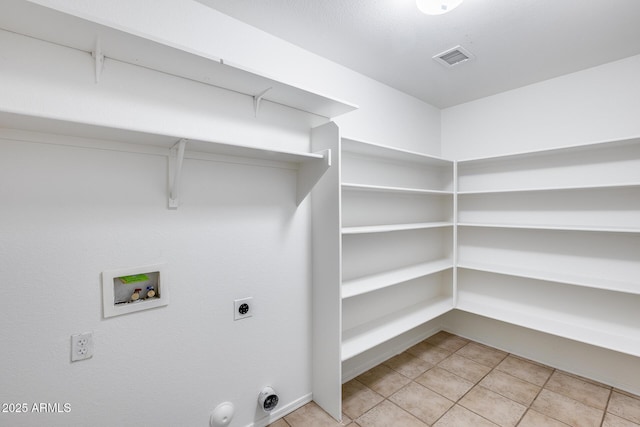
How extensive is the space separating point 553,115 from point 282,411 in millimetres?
3217

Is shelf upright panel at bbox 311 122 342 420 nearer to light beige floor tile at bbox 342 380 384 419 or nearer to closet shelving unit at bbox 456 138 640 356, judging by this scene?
light beige floor tile at bbox 342 380 384 419

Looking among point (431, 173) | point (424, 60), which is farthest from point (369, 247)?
point (424, 60)

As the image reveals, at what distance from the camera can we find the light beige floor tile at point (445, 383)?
2170 millimetres

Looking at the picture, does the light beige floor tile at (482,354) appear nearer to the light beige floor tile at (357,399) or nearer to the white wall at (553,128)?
the white wall at (553,128)

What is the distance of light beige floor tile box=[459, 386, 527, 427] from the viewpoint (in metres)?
1.90

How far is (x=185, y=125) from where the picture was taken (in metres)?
1.55

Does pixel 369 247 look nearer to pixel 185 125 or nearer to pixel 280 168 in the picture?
pixel 280 168

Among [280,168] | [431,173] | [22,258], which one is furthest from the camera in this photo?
[431,173]

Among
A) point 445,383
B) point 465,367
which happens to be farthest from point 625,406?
point 445,383

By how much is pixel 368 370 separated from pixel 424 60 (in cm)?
254

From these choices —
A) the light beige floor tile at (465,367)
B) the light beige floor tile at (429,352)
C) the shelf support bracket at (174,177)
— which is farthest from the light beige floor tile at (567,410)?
the shelf support bracket at (174,177)

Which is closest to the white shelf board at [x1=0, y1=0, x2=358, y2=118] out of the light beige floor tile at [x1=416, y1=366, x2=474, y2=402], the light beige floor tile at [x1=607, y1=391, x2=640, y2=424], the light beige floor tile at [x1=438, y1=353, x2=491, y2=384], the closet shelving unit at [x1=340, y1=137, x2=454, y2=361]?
the closet shelving unit at [x1=340, y1=137, x2=454, y2=361]

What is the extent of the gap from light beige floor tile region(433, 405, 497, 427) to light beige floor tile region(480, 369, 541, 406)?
1.31ft

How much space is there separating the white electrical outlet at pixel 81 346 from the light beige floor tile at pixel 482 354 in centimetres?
286
